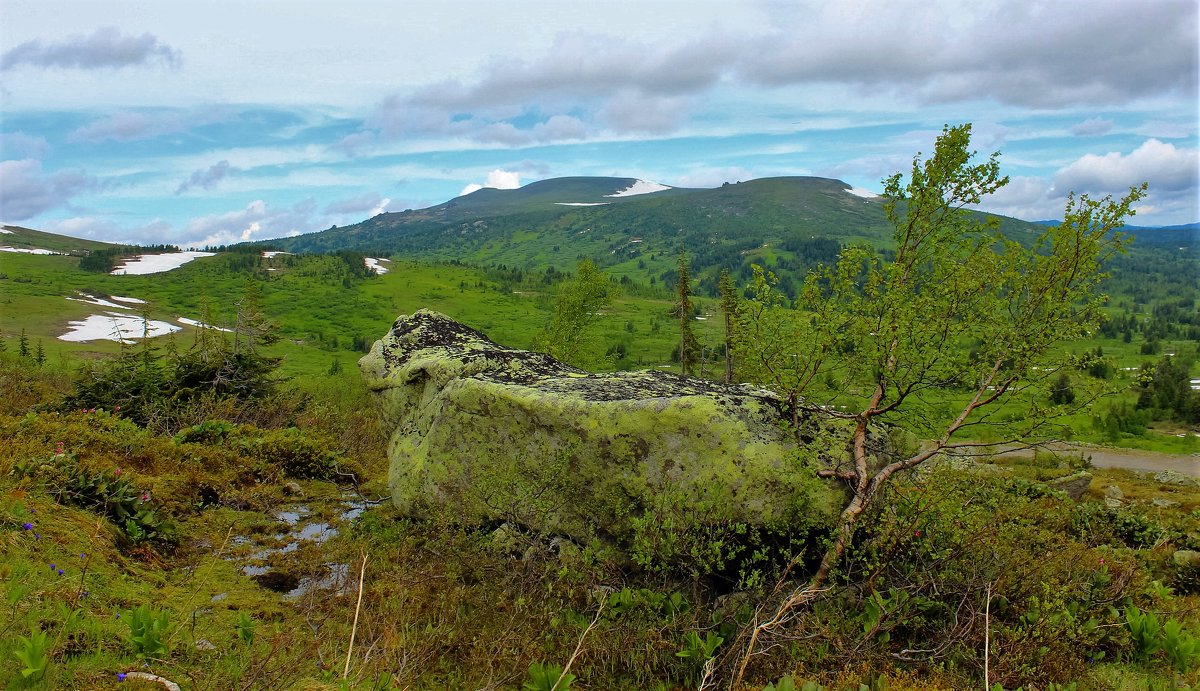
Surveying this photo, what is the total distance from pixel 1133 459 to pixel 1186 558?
72.8m

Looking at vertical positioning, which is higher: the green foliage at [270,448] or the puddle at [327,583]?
the green foliage at [270,448]

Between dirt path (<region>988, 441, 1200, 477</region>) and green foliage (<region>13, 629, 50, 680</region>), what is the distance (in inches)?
2749

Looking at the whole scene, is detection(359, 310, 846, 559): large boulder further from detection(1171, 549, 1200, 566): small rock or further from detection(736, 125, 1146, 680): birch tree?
detection(1171, 549, 1200, 566): small rock

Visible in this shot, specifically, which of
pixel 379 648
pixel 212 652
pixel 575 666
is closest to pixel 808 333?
pixel 575 666

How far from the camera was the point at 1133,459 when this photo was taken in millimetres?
66312

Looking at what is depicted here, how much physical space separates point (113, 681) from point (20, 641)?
0.81m

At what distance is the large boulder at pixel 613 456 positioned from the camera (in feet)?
27.6

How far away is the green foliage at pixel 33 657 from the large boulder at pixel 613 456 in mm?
5361

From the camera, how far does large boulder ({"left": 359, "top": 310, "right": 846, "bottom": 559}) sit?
27.6 feet

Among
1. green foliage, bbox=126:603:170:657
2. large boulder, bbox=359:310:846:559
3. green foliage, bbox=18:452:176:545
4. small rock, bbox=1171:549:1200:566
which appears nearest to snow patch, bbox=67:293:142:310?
green foliage, bbox=18:452:176:545

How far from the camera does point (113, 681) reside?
4848 mm

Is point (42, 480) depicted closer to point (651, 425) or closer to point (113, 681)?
point (113, 681)

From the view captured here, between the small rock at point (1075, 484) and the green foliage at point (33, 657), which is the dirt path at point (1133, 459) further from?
the green foliage at point (33, 657)

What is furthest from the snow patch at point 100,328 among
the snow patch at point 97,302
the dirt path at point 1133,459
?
the dirt path at point 1133,459
